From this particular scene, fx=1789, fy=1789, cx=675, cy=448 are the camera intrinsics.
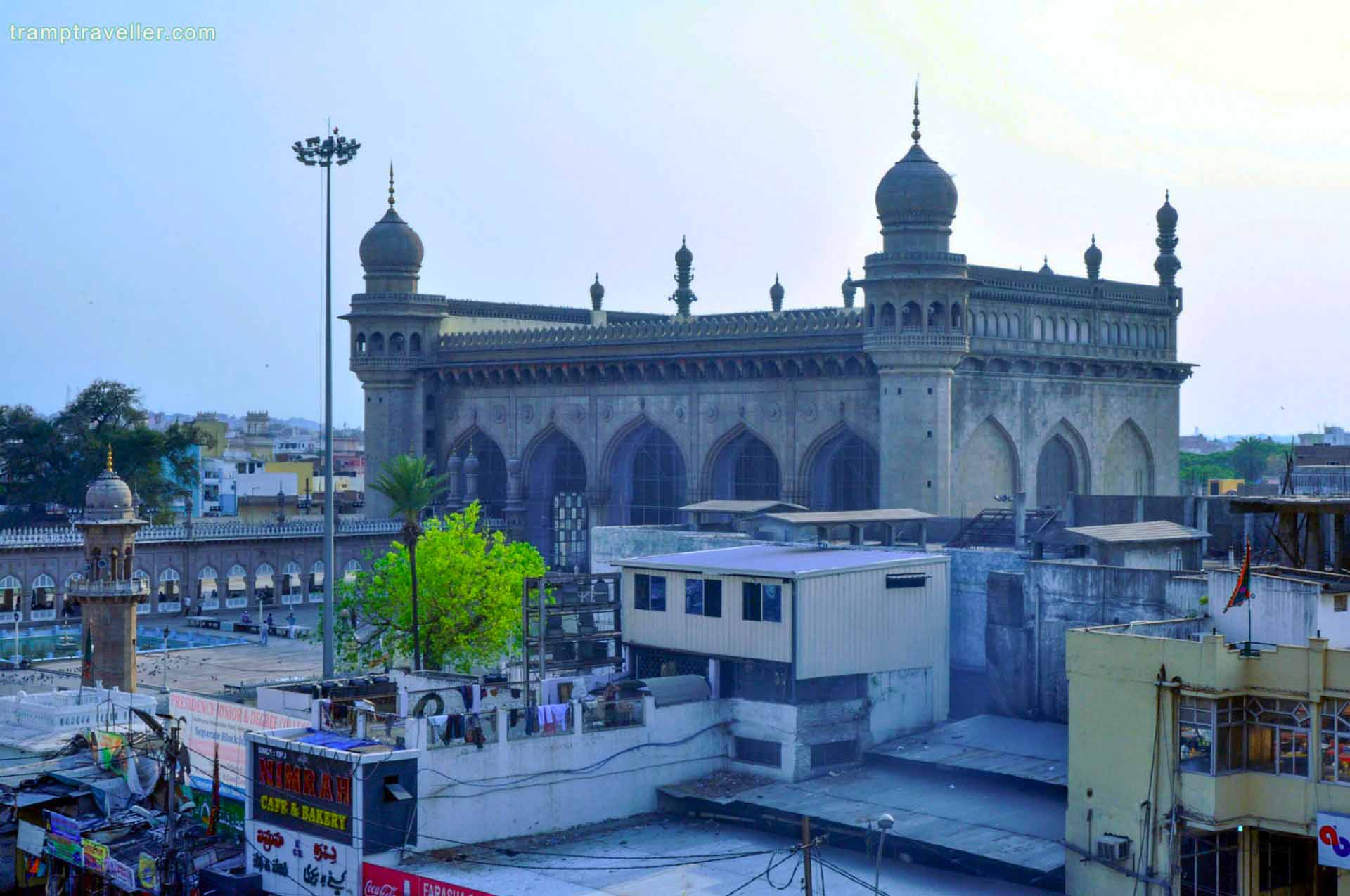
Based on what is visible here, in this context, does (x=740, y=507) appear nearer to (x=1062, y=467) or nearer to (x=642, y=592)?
(x=642, y=592)

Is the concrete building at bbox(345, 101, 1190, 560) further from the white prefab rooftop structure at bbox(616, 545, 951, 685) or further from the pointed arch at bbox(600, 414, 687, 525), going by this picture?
the white prefab rooftop structure at bbox(616, 545, 951, 685)

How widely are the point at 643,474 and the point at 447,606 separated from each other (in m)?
18.4

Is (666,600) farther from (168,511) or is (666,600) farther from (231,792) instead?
(168,511)

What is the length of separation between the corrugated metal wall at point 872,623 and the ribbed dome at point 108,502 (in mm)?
16981

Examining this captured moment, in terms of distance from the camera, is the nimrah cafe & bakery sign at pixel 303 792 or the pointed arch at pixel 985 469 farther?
the pointed arch at pixel 985 469

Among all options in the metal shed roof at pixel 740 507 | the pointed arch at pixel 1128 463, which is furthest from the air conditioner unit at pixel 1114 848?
the pointed arch at pixel 1128 463

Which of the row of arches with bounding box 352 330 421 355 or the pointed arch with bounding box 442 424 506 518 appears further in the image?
the pointed arch with bounding box 442 424 506 518

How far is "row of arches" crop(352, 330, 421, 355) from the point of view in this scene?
195 feet

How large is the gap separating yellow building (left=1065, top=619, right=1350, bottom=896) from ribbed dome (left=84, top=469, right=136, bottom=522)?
22.6 m

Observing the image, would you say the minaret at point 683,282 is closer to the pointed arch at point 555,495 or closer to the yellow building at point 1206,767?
the pointed arch at point 555,495

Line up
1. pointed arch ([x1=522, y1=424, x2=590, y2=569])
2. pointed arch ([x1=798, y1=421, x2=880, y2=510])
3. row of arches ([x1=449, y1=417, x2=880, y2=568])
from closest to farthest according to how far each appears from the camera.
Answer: pointed arch ([x1=798, y1=421, x2=880, y2=510]), row of arches ([x1=449, y1=417, x2=880, y2=568]), pointed arch ([x1=522, y1=424, x2=590, y2=569])

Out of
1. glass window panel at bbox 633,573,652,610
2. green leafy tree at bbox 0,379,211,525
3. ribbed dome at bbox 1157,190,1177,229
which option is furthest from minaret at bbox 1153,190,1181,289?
green leafy tree at bbox 0,379,211,525

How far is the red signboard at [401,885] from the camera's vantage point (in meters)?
23.0

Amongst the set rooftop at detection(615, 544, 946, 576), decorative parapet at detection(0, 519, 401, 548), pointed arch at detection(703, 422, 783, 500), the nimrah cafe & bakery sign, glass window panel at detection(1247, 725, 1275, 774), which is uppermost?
pointed arch at detection(703, 422, 783, 500)
